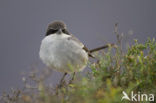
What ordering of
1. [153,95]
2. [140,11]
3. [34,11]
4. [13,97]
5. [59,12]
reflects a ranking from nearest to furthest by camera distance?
[153,95] → [13,97] → [140,11] → [34,11] → [59,12]

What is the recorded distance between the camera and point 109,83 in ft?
5.83

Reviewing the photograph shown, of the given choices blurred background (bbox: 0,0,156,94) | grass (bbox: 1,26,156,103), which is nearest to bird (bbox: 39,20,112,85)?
grass (bbox: 1,26,156,103)

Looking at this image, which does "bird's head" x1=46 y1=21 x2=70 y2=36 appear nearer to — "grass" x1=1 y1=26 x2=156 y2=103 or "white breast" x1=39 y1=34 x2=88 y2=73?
"white breast" x1=39 y1=34 x2=88 y2=73

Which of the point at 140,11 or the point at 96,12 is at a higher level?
the point at 96,12

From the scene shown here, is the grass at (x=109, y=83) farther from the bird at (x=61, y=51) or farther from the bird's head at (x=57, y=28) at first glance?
the bird's head at (x=57, y=28)

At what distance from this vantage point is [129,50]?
2.85 metres

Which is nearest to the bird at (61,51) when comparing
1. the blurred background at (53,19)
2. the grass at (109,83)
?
the grass at (109,83)

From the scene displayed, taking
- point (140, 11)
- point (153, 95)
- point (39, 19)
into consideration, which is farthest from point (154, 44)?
point (39, 19)

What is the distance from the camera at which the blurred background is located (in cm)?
4800

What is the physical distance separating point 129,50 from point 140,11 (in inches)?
2658

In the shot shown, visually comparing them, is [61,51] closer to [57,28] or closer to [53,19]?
[57,28]

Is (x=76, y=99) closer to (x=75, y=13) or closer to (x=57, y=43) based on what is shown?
(x=57, y=43)

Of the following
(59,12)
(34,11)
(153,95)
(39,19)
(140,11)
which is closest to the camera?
(153,95)

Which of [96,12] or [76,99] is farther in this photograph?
[96,12]
